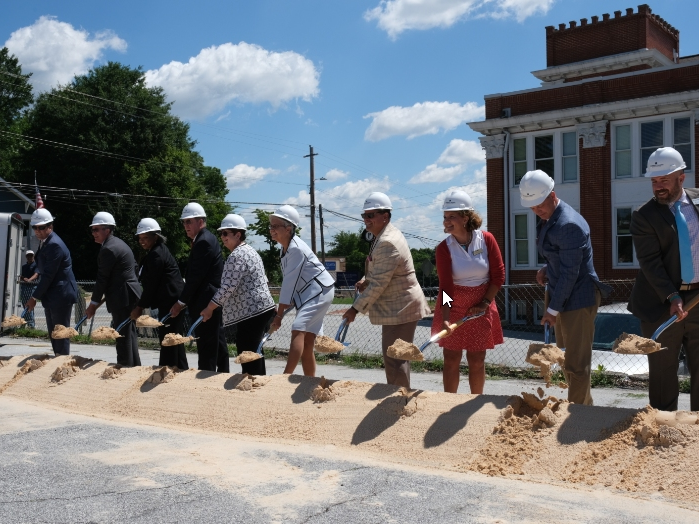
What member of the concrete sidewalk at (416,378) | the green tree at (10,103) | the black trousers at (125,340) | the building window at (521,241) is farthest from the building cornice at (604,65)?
the green tree at (10,103)

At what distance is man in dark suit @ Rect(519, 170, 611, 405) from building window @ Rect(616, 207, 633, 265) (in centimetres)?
1762

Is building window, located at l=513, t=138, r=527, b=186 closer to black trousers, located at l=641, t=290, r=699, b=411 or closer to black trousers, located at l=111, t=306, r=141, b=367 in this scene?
black trousers, located at l=111, t=306, r=141, b=367

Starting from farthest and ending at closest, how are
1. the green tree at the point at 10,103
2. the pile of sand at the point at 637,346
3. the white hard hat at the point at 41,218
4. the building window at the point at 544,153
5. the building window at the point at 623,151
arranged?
the green tree at the point at 10,103 → the building window at the point at 544,153 → the building window at the point at 623,151 → the white hard hat at the point at 41,218 → the pile of sand at the point at 637,346

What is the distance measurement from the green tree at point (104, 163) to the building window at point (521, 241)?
25.5 meters

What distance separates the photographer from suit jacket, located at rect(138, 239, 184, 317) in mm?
7848

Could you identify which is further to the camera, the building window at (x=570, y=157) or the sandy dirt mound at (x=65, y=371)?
the building window at (x=570, y=157)

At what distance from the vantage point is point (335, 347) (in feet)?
18.9

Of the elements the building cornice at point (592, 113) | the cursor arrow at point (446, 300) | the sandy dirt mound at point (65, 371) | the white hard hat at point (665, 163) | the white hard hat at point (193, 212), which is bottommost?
the sandy dirt mound at point (65, 371)

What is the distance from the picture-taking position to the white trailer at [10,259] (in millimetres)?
13078

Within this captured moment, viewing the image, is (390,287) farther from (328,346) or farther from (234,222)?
(234,222)

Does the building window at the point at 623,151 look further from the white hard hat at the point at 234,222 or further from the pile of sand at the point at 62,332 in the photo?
the pile of sand at the point at 62,332

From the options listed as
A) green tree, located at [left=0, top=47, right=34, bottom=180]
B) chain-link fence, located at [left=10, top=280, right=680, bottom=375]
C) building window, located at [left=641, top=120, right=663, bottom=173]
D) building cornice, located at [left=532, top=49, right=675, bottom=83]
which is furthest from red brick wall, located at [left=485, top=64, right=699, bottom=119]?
green tree, located at [left=0, top=47, right=34, bottom=180]

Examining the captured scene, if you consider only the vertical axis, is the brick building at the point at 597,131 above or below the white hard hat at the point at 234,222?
above

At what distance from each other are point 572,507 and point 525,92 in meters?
21.3
